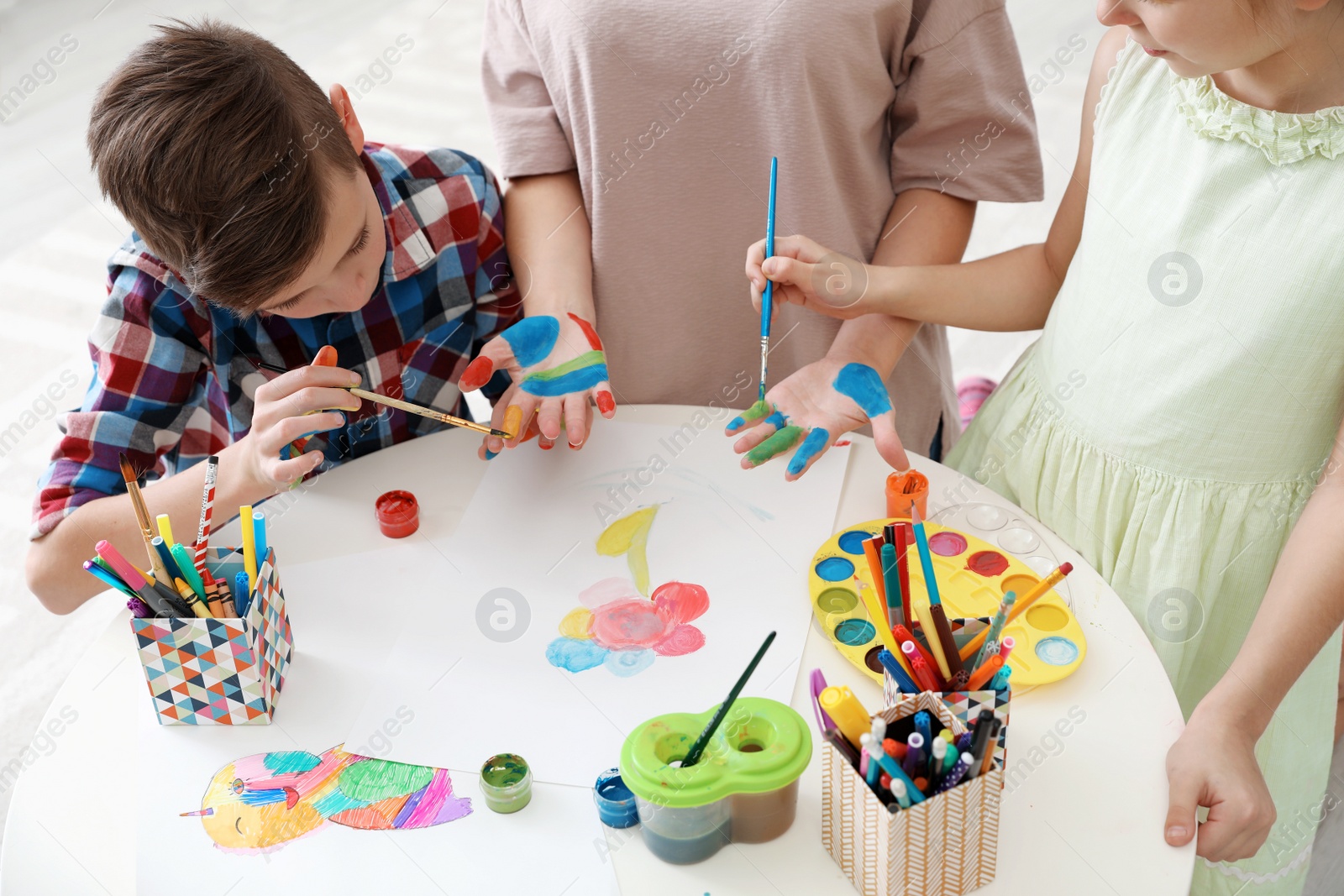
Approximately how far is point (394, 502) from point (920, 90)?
A: 749 mm

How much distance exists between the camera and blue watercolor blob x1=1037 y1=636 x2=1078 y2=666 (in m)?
0.94

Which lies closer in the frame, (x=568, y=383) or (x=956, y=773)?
(x=956, y=773)

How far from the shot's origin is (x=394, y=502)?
3.74 ft

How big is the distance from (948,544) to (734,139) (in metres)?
0.55

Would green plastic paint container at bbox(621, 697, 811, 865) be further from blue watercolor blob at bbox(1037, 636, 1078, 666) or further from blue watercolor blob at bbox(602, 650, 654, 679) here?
blue watercolor blob at bbox(1037, 636, 1078, 666)

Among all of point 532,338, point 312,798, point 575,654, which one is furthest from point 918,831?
point 532,338

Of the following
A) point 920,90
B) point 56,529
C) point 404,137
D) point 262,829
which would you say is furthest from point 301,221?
point 404,137

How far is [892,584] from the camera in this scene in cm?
84

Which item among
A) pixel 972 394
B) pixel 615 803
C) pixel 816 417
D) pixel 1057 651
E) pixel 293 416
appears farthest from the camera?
pixel 972 394

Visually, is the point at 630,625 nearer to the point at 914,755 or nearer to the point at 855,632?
the point at 855,632

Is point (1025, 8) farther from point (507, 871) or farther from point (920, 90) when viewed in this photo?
point (507, 871)

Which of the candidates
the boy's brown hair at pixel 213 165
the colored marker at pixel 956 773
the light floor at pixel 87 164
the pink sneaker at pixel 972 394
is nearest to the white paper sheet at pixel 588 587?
the colored marker at pixel 956 773

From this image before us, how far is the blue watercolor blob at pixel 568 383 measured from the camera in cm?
121

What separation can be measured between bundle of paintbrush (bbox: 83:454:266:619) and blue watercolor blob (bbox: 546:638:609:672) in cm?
27
